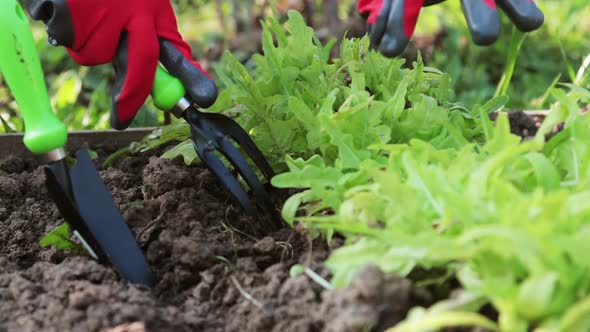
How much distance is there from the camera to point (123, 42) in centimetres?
166

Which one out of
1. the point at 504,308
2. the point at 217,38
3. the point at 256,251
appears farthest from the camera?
the point at 217,38

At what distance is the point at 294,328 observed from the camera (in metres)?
1.27

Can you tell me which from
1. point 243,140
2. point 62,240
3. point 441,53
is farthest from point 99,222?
point 441,53

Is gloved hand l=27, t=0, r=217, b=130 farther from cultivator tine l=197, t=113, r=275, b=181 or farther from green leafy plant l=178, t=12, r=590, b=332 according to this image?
green leafy plant l=178, t=12, r=590, b=332

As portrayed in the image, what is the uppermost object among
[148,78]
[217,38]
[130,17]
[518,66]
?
[130,17]

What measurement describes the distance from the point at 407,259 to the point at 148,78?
0.70m

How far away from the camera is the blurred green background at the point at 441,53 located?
3424 millimetres

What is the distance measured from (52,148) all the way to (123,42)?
0.89 ft

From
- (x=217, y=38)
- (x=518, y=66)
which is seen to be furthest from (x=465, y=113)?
(x=217, y=38)

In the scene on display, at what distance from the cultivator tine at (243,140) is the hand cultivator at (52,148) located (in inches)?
12.9

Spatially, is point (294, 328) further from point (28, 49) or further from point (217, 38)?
point (217, 38)

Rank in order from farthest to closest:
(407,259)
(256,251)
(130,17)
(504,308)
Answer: (130,17)
(256,251)
(407,259)
(504,308)

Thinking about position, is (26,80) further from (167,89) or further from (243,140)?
(243,140)

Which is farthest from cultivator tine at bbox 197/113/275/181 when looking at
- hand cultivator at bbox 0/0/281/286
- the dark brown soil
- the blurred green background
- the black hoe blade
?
the blurred green background
